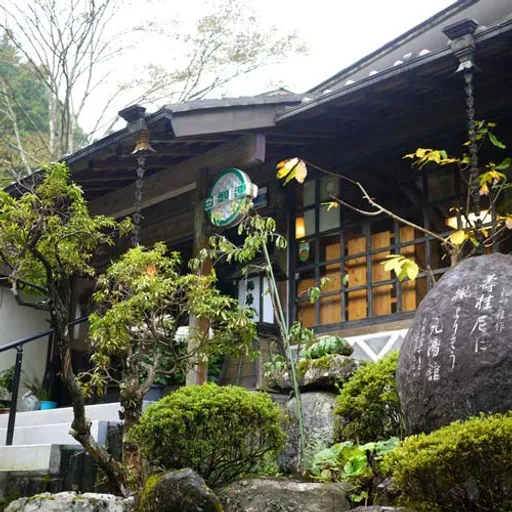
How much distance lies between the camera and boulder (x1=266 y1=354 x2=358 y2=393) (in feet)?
26.6

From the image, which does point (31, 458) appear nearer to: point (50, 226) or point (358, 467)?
point (50, 226)

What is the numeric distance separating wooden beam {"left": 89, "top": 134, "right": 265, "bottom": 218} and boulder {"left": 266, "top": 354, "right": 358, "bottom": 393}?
321cm

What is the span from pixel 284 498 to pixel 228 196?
215 inches

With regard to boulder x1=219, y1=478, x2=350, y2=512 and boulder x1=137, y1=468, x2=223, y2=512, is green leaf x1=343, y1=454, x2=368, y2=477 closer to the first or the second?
boulder x1=219, y1=478, x2=350, y2=512

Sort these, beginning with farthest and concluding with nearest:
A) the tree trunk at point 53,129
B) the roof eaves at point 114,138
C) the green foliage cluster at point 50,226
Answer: the tree trunk at point 53,129 → the roof eaves at point 114,138 → the green foliage cluster at point 50,226

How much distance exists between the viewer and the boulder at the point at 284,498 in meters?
5.73

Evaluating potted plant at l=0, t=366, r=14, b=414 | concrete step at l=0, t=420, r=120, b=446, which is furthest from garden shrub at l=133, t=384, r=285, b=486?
potted plant at l=0, t=366, r=14, b=414

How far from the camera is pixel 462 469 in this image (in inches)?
173

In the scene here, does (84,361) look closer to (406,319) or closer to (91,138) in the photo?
(406,319)

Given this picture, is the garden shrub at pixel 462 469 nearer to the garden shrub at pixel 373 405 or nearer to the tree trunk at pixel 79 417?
the garden shrub at pixel 373 405

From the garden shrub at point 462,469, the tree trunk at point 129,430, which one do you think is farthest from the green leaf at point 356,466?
the tree trunk at point 129,430

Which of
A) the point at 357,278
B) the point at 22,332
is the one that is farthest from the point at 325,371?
the point at 22,332

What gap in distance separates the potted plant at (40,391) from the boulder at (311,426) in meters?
6.47

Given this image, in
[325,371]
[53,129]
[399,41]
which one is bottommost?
[325,371]
